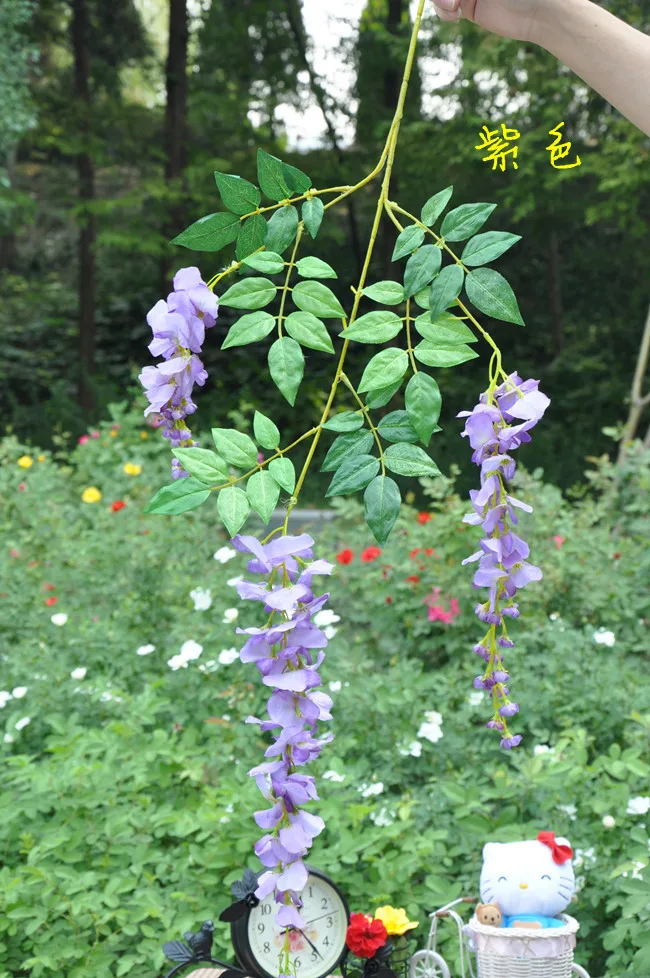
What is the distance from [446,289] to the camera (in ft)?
2.93

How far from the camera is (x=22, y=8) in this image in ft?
20.1

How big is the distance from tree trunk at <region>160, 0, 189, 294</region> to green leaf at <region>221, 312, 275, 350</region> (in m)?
7.31

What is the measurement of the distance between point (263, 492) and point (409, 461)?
0.14 metres

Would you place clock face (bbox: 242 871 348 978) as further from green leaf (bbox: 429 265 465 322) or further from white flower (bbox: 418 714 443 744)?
green leaf (bbox: 429 265 465 322)

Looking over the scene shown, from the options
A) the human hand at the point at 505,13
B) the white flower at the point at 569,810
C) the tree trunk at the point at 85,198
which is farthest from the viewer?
the tree trunk at the point at 85,198

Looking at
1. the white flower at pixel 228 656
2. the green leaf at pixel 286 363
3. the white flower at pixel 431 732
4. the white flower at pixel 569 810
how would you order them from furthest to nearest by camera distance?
the white flower at pixel 228 656 → the white flower at pixel 431 732 → the white flower at pixel 569 810 → the green leaf at pixel 286 363

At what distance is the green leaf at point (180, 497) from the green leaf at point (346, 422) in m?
0.14

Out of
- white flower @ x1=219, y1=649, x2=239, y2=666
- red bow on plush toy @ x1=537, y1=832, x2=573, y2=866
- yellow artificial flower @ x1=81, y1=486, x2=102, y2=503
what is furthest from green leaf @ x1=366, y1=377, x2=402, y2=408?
yellow artificial flower @ x1=81, y1=486, x2=102, y2=503

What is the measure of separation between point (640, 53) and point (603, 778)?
4.62 feet

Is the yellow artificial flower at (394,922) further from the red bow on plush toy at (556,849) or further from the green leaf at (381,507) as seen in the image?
the green leaf at (381,507)

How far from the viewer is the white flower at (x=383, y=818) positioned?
1972 mm

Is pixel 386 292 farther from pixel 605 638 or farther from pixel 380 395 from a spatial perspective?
pixel 605 638

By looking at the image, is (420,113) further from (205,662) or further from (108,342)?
(205,662)

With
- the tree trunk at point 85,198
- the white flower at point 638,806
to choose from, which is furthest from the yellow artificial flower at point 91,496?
the tree trunk at point 85,198
